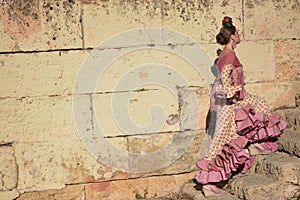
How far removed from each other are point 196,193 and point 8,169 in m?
2.05

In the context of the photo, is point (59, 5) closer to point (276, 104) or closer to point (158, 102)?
point (158, 102)

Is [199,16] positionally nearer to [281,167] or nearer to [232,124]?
[232,124]

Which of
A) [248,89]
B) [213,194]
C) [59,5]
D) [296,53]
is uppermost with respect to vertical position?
[59,5]

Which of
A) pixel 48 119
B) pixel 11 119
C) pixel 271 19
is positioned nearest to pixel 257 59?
pixel 271 19

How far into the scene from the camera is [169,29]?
5293 millimetres

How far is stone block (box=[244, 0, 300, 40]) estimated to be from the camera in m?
5.46

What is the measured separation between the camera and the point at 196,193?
16.6 feet

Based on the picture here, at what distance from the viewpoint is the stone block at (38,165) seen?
16.8 ft

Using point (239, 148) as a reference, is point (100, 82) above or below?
above

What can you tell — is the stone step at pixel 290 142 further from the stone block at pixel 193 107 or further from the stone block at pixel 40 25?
the stone block at pixel 40 25

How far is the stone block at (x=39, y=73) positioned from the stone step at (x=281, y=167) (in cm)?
220

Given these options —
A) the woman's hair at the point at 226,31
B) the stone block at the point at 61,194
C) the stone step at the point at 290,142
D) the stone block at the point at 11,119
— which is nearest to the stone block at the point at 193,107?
the woman's hair at the point at 226,31

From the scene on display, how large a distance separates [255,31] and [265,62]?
385 millimetres

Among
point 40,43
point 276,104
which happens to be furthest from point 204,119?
point 40,43
